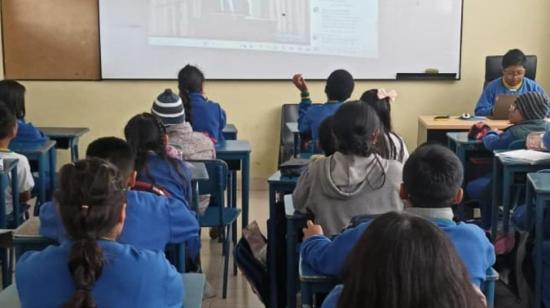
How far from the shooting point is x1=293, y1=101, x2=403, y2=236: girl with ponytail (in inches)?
106

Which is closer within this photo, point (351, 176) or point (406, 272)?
point (406, 272)

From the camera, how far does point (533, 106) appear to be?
432cm

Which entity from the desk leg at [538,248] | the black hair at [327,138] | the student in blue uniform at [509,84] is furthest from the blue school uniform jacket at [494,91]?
the black hair at [327,138]

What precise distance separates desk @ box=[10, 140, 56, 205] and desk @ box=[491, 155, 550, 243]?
2.55m

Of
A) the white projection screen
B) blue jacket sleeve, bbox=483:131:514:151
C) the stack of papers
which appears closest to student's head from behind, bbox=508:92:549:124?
blue jacket sleeve, bbox=483:131:514:151

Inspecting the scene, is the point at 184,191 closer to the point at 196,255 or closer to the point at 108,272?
the point at 196,255

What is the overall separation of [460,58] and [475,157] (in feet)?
5.87

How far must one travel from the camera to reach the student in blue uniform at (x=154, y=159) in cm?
306

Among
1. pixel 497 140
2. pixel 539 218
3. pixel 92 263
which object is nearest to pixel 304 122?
pixel 497 140

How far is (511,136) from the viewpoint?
430cm

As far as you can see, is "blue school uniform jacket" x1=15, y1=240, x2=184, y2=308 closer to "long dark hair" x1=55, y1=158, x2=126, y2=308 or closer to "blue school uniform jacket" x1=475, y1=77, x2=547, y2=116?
"long dark hair" x1=55, y1=158, x2=126, y2=308

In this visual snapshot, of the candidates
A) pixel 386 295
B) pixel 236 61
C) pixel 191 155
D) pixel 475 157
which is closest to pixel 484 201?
pixel 475 157

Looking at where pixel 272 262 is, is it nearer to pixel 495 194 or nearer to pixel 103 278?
pixel 103 278

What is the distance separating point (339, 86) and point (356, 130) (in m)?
1.93
